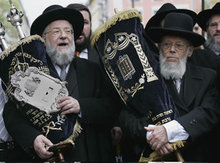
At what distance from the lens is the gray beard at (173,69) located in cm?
381

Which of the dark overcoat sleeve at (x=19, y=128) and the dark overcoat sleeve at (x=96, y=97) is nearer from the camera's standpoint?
the dark overcoat sleeve at (x=19, y=128)

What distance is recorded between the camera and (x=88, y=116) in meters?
3.99

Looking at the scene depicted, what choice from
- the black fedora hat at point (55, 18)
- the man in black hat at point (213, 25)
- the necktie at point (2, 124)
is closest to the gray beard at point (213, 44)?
the man in black hat at point (213, 25)

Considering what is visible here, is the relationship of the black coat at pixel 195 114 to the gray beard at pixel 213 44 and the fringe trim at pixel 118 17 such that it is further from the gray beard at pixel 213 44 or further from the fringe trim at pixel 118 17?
the gray beard at pixel 213 44

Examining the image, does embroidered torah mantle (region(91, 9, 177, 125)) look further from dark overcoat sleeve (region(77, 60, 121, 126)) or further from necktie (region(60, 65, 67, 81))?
necktie (region(60, 65, 67, 81))

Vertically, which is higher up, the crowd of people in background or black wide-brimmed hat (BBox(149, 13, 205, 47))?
black wide-brimmed hat (BBox(149, 13, 205, 47))

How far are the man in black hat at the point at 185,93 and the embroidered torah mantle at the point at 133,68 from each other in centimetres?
13

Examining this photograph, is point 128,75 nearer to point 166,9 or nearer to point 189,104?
point 189,104

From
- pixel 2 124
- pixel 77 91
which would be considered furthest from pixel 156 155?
pixel 2 124

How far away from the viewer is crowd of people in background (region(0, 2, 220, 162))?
354 centimetres

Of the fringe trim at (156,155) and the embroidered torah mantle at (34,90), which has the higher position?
the embroidered torah mantle at (34,90)

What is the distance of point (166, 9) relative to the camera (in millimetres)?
4953

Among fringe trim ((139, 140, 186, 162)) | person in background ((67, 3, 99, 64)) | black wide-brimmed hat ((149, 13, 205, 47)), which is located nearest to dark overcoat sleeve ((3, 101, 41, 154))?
fringe trim ((139, 140, 186, 162))

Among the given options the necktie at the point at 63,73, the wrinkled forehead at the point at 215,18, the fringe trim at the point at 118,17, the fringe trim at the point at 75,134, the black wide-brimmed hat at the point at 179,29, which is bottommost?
the fringe trim at the point at 75,134
